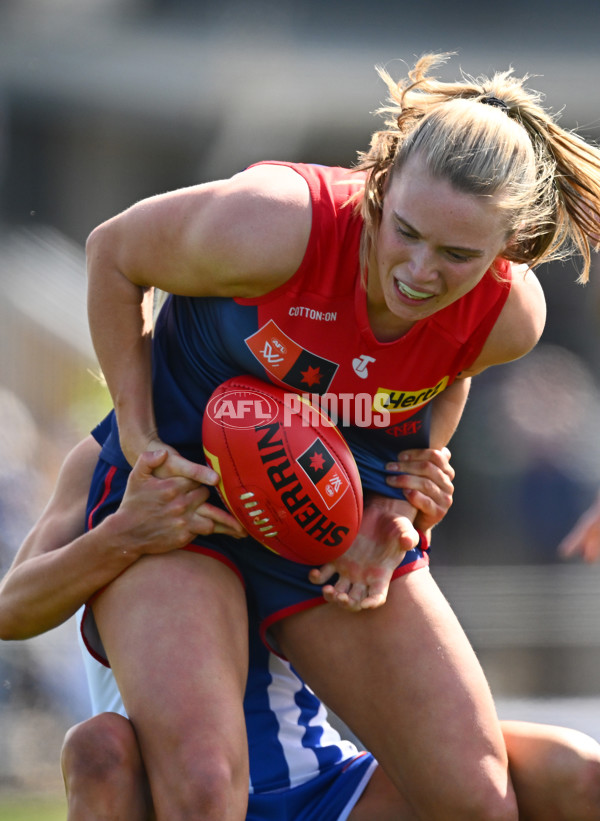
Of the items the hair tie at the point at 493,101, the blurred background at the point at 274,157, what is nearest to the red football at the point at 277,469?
the hair tie at the point at 493,101

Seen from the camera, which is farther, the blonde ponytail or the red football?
the red football

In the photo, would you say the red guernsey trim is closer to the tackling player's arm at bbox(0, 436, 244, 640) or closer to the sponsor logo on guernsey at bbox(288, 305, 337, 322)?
the tackling player's arm at bbox(0, 436, 244, 640)

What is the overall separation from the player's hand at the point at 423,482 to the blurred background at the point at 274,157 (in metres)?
2.10

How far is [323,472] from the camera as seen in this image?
2.14 meters

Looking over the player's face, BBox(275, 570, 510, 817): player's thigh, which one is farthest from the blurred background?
the player's face

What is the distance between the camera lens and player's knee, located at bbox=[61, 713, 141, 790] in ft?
6.37

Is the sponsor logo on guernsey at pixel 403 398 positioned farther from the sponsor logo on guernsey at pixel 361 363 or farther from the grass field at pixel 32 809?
the grass field at pixel 32 809

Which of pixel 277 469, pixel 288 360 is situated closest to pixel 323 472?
pixel 277 469

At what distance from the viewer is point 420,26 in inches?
199

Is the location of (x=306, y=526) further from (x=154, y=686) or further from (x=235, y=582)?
(x=154, y=686)

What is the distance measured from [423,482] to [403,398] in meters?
0.27

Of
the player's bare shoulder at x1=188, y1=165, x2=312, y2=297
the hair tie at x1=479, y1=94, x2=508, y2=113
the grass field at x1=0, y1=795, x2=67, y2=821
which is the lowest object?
the grass field at x1=0, y1=795, x2=67, y2=821

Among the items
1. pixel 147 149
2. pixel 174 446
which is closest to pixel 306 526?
pixel 174 446

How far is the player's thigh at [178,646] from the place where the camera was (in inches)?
77.2
